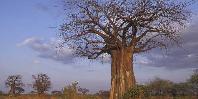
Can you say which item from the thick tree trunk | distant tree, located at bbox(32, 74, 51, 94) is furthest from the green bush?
distant tree, located at bbox(32, 74, 51, 94)

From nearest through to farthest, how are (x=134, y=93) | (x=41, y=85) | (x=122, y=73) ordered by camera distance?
(x=134, y=93) < (x=122, y=73) < (x=41, y=85)

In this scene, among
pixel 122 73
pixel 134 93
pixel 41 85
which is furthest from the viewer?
pixel 41 85

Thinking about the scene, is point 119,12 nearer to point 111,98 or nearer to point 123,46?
point 123,46

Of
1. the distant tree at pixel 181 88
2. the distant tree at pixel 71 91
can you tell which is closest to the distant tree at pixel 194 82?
the distant tree at pixel 181 88

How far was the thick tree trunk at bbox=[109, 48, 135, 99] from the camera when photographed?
21047 mm

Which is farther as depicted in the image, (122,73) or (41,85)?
(41,85)

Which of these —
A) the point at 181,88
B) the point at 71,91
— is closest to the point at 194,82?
the point at 181,88

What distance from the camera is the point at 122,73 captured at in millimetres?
21141

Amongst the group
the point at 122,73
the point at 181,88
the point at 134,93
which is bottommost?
the point at 134,93

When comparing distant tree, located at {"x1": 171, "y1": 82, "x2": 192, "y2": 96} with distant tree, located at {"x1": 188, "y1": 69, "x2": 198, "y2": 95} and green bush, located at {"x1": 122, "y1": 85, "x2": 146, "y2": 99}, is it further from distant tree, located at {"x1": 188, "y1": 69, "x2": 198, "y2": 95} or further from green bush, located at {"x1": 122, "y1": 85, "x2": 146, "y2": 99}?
green bush, located at {"x1": 122, "y1": 85, "x2": 146, "y2": 99}

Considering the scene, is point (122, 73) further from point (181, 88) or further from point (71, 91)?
point (181, 88)

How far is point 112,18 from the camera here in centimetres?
2014

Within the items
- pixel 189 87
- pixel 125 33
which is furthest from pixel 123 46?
pixel 189 87

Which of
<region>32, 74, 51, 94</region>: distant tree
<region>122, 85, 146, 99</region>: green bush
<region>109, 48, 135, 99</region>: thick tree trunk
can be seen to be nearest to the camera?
<region>122, 85, 146, 99</region>: green bush
